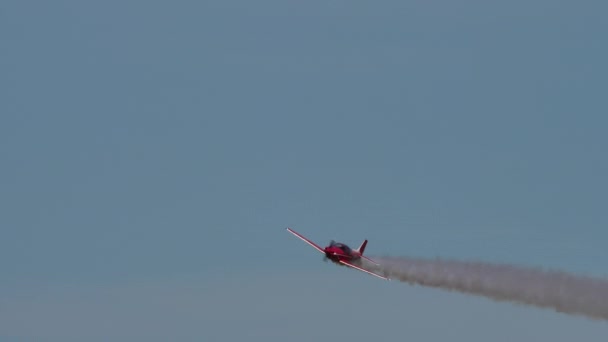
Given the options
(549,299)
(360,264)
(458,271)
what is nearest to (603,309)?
(549,299)

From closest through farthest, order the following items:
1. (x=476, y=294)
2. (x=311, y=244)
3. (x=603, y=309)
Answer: (x=603, y=309)
(x=476, y=294)
(x=311, y=244)

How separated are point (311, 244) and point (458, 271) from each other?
Answer: 1469cm

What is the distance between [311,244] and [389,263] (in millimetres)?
7765

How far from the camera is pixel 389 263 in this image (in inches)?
5118

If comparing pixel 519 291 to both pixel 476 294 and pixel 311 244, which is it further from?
pixel 311 244

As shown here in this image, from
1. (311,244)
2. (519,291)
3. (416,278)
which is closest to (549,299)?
(519,291)

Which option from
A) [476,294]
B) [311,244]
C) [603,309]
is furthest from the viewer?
[311,244]

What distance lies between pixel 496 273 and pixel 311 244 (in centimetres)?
1820

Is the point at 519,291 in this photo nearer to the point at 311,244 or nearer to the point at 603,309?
the point at 603,309

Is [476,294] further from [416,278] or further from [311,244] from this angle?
[311,244]

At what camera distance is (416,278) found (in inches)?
5034

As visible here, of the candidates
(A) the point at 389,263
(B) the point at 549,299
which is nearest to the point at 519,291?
(B) the point at 549,299

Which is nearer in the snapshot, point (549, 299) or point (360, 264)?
point (549, 299)

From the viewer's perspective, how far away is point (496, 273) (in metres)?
124
